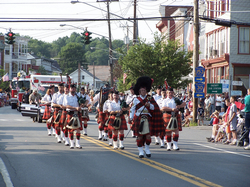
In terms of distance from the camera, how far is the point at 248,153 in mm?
12352

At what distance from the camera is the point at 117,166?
941 centimetres

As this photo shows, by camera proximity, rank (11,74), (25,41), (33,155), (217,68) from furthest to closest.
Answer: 1. (25,41)
2. (11,74)
3. (217,68)
4. (33,155)

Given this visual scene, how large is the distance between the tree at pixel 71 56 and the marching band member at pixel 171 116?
332 ft

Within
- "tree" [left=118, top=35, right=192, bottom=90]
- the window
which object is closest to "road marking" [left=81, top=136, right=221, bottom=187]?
"tree" [left=118, top=35, right=192, bottom=90]

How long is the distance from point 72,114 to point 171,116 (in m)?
3.10

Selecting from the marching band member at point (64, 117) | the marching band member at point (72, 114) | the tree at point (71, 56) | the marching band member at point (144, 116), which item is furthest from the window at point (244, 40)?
the tree at point (71, 56)

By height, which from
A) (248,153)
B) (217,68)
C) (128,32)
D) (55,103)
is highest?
(128,32)

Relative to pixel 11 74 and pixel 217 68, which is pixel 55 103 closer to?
pixel 217 68

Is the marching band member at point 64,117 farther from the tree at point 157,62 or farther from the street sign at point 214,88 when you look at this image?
the tree at point 157,62

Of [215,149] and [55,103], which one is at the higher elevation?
[55,103]

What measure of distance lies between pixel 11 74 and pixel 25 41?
10035mm

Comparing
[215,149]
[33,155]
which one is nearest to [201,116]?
[215,149]

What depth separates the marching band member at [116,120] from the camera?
12406mm

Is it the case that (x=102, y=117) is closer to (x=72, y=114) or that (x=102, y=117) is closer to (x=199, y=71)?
(x=72, y=114)
